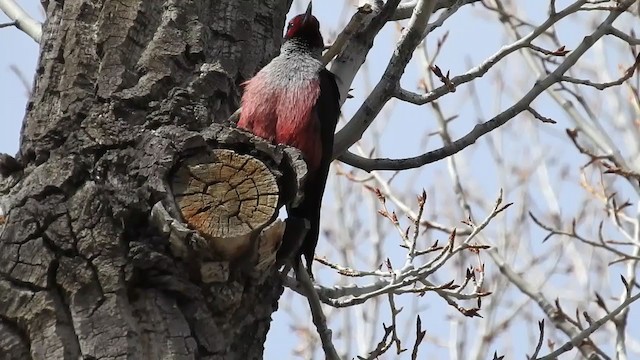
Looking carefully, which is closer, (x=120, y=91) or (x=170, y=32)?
(x=120, y=91)

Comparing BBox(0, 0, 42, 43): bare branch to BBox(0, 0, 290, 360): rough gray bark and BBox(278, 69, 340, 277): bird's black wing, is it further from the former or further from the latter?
BBox(278, 69, 340, 277): bird's black wing

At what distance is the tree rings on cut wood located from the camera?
212 centimetres

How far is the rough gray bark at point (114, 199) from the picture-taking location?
207 cm

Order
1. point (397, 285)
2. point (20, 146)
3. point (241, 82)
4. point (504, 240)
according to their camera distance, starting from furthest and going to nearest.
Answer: point (504, 240) → point (397, 285) → point (241, 82) → point (20, 146)

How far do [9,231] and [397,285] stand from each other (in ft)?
4.89

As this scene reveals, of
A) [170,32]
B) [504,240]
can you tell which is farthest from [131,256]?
[504,240]

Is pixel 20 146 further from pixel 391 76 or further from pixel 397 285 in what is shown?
pixel 397 285

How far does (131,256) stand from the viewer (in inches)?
84.5

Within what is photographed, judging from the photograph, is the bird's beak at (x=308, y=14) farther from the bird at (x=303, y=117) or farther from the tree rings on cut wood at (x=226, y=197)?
the tree rings on cut wood at (x=226, y=197)

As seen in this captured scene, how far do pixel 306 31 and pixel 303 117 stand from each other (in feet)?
3.02

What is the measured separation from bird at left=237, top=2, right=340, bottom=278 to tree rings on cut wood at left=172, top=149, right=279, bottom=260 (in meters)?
0.77

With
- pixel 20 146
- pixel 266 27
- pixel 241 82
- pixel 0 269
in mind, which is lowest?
pixel 0 269

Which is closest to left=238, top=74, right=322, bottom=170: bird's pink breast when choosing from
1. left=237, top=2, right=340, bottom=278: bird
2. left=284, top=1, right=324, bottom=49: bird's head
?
left=237, top=2, right=340, bottom=278: bird

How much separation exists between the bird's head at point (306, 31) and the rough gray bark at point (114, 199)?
1288 millimetres
